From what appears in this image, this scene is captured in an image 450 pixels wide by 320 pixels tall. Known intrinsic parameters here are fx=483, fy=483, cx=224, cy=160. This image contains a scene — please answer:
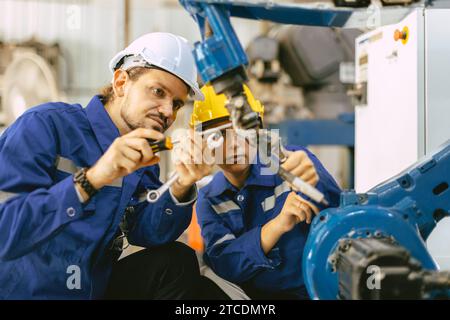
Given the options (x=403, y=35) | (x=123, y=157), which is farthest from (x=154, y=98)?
Answer: (x=403, y=35)

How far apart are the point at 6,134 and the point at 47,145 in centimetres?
10

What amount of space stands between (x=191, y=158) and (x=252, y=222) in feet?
1.14

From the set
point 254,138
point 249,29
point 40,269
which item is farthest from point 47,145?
point 249,29

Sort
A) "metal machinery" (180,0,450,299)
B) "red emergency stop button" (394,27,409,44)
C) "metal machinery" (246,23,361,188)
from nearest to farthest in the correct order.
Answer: "metal machinery" (180,0,450,299), "red emergency stop button" (394,27,409,44), "metal machinery" (246,23,361,188)

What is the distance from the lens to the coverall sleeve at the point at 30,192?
904mm

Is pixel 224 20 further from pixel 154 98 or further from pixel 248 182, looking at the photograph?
pixel 248 182

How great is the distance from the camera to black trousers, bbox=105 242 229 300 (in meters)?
1.18

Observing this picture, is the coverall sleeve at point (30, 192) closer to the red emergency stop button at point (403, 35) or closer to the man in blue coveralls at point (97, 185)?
the man in blue coveralls at point (97, 185)

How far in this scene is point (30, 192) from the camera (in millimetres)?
932

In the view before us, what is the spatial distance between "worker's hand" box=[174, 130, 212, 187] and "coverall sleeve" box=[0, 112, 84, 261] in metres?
0.21

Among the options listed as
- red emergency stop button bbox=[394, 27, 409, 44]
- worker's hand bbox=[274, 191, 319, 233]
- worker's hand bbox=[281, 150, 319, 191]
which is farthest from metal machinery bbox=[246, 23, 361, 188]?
worker's hand bbox=[281, 150, 319, 191]

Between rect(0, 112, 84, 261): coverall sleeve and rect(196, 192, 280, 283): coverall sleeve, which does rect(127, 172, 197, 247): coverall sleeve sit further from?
rect(0, 112, 84, 261): coverall sleeve

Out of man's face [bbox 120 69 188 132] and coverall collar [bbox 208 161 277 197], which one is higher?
man's face [bbox 120 69 188 132]

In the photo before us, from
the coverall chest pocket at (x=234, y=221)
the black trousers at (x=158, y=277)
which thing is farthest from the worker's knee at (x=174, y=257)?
the coverall chest pocket at (x=234, y=221)
